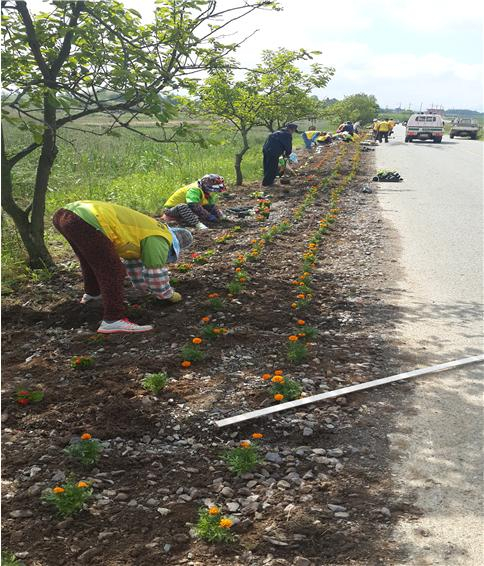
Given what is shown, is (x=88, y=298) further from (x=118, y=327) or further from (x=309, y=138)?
(x=309, y=138)

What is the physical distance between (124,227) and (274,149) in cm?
946

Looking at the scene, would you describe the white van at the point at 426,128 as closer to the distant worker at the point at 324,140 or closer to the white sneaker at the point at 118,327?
the distant worker at the point at 324,140

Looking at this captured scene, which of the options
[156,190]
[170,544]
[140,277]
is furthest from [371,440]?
[156,190]

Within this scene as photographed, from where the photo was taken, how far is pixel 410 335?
4.85 metres

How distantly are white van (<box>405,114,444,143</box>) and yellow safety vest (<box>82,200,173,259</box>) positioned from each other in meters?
32.2

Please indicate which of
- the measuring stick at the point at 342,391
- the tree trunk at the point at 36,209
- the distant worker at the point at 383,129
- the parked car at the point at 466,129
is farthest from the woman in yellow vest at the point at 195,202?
the parked car at the point at 466,129

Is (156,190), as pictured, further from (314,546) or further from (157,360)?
(314,546)

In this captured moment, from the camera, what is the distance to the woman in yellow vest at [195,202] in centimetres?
900

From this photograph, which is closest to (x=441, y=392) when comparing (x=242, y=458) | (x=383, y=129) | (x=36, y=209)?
(x=242, y=458)

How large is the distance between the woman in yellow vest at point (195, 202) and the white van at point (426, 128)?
27.9 m

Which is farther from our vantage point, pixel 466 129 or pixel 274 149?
pixel 466 129

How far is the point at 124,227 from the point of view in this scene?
456 cm

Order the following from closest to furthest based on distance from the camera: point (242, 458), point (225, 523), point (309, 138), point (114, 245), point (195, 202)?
1. point (225, 523)
2. point (242, 458)
3. point (114, 245)
4. point (195, 202)
5. point (309, 138)

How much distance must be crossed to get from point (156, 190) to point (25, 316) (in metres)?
7.68
